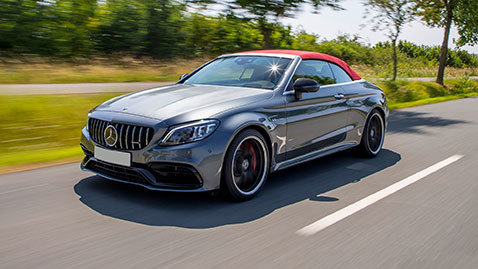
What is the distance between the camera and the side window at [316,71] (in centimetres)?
591

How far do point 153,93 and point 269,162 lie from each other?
1440 mm

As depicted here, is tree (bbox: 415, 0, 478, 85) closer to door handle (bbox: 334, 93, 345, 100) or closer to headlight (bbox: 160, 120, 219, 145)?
door handle (bbox: 334, 93, 345, 100)

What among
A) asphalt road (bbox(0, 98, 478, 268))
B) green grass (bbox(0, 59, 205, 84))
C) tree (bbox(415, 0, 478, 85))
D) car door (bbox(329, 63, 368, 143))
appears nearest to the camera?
asphalt road (bbox(0, 98, 478, 268))

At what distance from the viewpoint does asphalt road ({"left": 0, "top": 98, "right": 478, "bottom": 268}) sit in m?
3.54

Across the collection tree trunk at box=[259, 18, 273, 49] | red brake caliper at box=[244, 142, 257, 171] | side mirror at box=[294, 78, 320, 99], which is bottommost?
red brake caliper at box=[244, 142, 257, 171]

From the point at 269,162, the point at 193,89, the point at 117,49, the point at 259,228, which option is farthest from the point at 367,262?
the point at 117,49

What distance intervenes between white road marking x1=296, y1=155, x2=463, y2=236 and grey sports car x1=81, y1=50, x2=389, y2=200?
0.87m

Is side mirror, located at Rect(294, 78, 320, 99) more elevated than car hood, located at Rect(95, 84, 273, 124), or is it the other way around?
side mirror, located at Rect(294, 78, 320, 99)

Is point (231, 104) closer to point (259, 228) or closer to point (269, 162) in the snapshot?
point (269, 162)

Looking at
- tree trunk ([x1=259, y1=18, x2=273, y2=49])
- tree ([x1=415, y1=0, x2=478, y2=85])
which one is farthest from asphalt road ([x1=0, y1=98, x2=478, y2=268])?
tree ([x1=415, y1=0, x2=478, y2=85])

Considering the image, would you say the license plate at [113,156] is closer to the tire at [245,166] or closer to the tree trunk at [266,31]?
the tire at [245,166]

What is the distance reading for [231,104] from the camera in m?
4.89

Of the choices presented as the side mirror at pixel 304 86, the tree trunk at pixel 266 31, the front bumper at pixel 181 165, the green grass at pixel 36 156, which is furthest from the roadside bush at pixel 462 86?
the front bumper at pixel 181 165

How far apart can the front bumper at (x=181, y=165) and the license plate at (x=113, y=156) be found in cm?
5
